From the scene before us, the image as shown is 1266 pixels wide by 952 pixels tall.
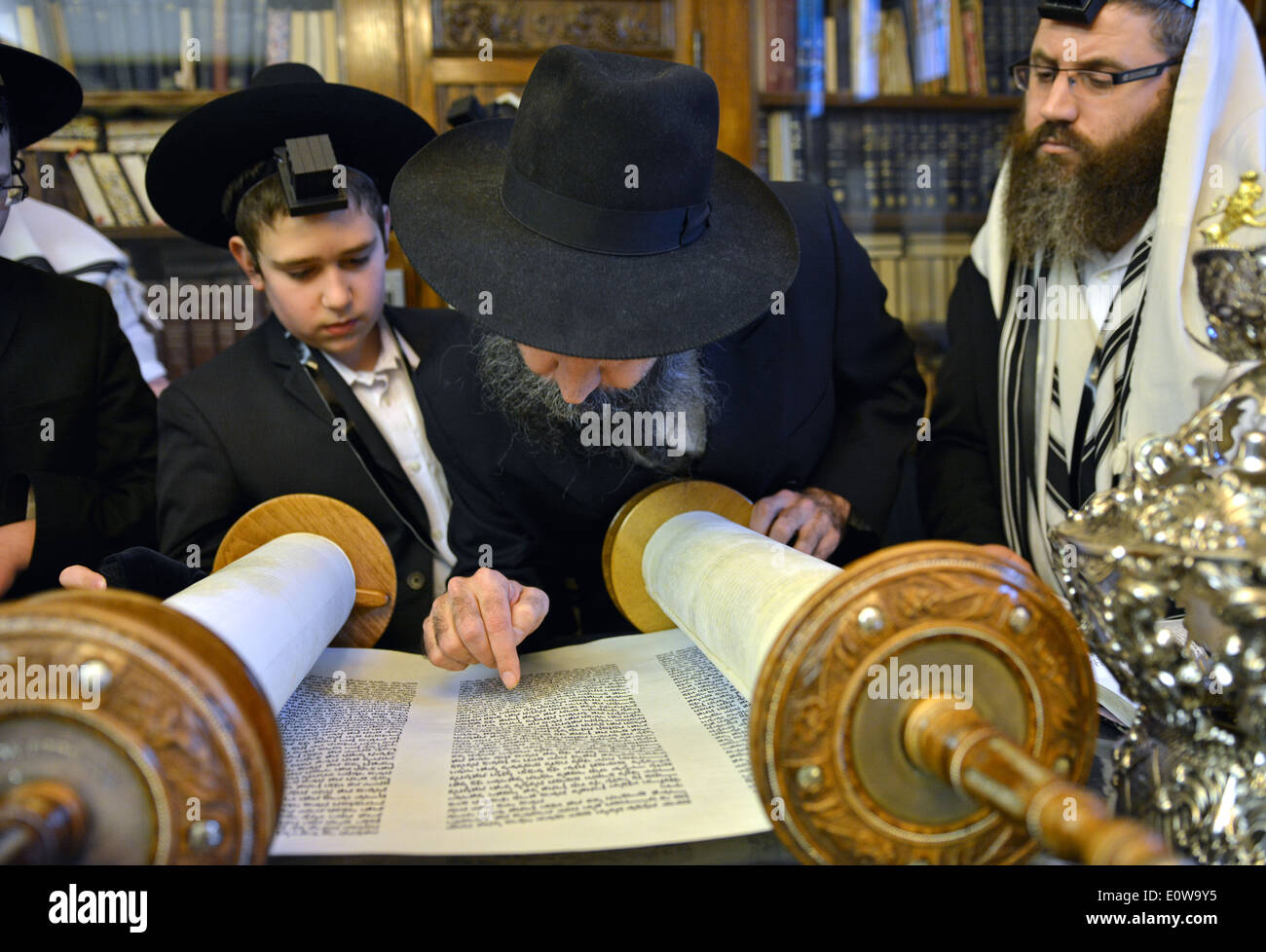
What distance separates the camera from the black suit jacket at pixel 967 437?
1.62 meters

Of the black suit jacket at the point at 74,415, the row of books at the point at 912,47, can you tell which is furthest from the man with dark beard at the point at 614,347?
the row of books at the point at 912,47

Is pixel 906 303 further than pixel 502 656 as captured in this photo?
Yes

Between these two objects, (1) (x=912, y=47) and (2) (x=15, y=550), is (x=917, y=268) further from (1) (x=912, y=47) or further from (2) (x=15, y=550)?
(2) (x=15, y=550)

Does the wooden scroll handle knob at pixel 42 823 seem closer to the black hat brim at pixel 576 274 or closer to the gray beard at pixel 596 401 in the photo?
the black hat brim at pixel 576 274

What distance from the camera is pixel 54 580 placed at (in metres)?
1.39

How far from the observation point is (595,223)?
0.93 meters

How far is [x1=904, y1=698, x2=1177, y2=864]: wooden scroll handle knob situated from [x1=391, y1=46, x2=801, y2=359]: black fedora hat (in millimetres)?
424

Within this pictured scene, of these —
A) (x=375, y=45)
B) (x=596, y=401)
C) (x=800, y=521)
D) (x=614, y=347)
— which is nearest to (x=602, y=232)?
(x=614, y=347)

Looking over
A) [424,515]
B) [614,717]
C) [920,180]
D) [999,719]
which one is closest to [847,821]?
[999,719]

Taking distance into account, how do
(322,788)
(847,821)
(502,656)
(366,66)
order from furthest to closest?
(366,66) < (502,656) < (322,788) < (847,821)

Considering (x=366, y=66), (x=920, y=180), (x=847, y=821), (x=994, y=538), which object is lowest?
(x=994, y=538)

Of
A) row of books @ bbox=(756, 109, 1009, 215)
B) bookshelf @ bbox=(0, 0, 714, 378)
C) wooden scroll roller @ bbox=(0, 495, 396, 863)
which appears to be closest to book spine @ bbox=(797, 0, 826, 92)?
row of books @ bbox=(756, 109, 1009, 215)

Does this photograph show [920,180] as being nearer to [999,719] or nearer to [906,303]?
[906,303]

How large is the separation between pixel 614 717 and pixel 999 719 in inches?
15.7
